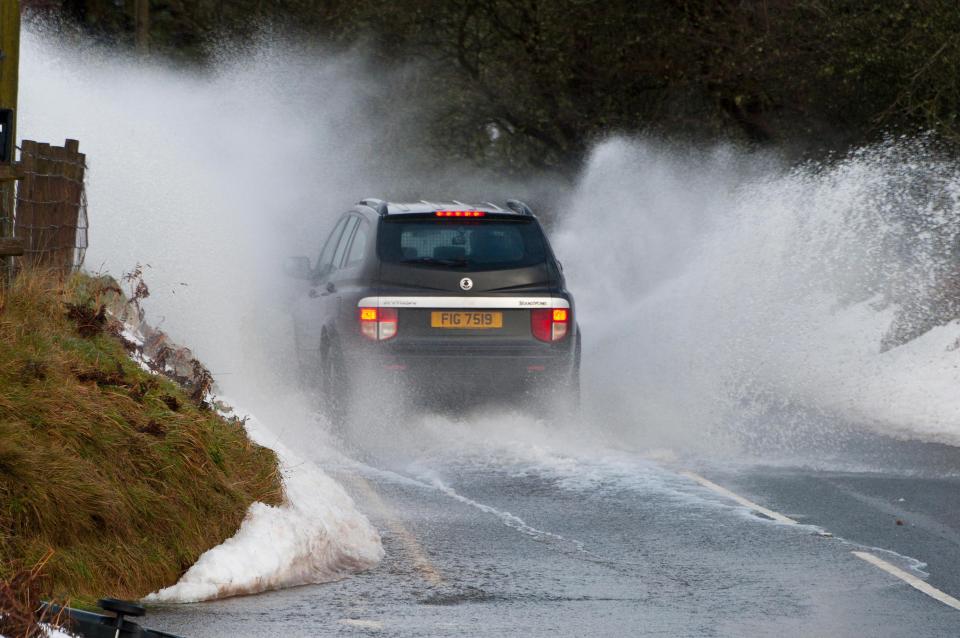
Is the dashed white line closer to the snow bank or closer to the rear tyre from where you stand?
the snow bank

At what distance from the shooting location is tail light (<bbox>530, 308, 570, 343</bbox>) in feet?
41.9

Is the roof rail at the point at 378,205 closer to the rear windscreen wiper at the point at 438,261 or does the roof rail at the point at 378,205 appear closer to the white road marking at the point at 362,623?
the rear windscreen wiper at the point at 438,261

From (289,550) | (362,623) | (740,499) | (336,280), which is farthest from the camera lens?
(336,280)

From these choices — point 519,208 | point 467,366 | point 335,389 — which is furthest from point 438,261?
point 335,389

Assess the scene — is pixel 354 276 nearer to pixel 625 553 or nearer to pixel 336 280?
pixel 336 280

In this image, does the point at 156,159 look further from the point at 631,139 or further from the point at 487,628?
the point at 487,628

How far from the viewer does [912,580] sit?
8.31 metres

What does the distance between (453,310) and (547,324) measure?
73cm

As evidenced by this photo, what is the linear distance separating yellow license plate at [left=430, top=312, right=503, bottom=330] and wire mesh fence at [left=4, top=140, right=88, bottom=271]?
9.36ft

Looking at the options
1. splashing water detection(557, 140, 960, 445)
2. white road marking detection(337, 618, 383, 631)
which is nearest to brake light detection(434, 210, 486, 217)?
splashing water detection(557, 140, 960, 445)

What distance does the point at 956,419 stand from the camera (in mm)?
14750

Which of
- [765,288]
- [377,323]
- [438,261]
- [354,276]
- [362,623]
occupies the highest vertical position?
[765,288]

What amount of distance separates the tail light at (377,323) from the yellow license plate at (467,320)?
31 centimetres

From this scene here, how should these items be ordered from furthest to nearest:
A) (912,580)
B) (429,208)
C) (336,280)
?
(336,280)
(429,208)
(912,580)
